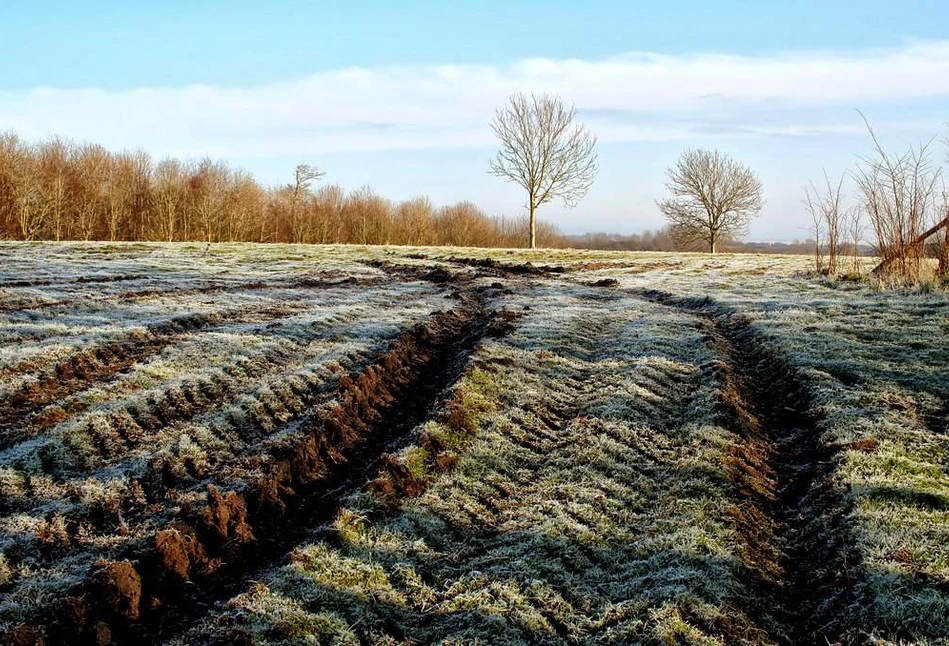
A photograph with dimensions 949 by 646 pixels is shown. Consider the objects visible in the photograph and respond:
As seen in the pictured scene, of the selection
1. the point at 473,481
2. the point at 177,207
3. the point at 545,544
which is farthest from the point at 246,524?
the point at 177,207

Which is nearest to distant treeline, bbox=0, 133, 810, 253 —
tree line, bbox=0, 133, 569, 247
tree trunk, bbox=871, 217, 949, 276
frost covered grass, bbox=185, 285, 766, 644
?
tree line, bbox=0, 133, 569, 247

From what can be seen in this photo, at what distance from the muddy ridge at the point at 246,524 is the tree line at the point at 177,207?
2026 inches

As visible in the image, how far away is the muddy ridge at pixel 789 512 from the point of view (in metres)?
4.27

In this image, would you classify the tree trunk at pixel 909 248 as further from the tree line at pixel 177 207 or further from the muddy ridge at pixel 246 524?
the tree line at pixel 177 207

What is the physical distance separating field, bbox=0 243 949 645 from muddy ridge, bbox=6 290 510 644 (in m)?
0.02

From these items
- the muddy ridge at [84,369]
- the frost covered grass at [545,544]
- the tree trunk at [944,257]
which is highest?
the tree trunk at [944,257]

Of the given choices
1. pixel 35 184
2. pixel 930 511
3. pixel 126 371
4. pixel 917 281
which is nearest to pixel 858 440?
pixel 930 511

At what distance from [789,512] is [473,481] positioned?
9.16 ft

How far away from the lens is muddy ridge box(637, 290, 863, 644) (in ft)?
14.0

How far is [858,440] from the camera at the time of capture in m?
6.53

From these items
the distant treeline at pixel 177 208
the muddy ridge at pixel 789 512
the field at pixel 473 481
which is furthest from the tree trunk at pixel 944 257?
the distant treeline at pixel 177 208

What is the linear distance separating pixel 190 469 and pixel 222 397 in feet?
6.35

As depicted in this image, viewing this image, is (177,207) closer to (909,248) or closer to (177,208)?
(177,208)

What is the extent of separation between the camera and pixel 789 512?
18.4ft
